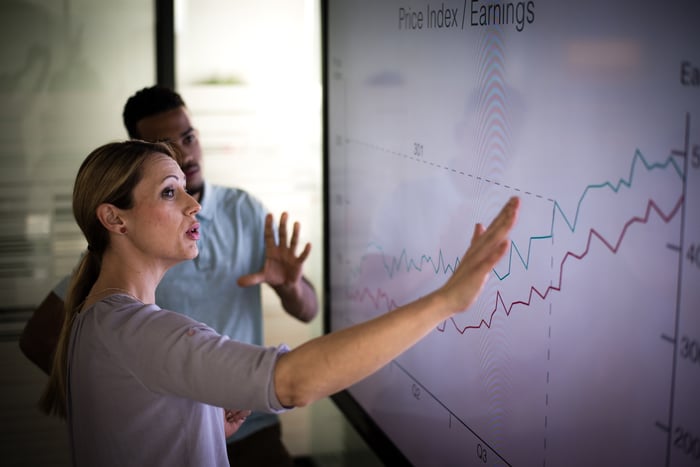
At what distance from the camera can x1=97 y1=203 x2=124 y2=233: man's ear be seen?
1488 mm

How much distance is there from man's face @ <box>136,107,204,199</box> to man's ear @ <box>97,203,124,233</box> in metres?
0.69

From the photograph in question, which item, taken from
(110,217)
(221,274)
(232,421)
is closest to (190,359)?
(110,217)

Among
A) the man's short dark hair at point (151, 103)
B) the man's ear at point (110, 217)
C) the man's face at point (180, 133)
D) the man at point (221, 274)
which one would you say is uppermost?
the man's short dark hair at point (151, 103)

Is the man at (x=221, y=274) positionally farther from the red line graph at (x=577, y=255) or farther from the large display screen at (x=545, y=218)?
the red line graph at (x=577, y=255)

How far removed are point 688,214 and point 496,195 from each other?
0.48 meters

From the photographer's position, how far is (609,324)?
1183 mm

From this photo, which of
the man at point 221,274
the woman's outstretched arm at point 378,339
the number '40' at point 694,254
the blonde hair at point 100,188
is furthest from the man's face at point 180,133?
the number '40' at point 694,254

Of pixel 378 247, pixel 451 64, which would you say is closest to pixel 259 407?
pixel 451 64

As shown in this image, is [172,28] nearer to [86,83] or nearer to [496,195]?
[86,83]

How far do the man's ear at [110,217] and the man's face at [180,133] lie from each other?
69 cm

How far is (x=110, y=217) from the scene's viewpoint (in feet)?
4.91

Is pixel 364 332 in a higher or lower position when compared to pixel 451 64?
lower

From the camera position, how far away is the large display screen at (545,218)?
106cm

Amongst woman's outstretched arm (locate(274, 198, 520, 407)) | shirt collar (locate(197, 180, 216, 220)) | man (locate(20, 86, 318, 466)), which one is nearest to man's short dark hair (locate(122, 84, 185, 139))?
man (locate(20, 86, 318, 466))
